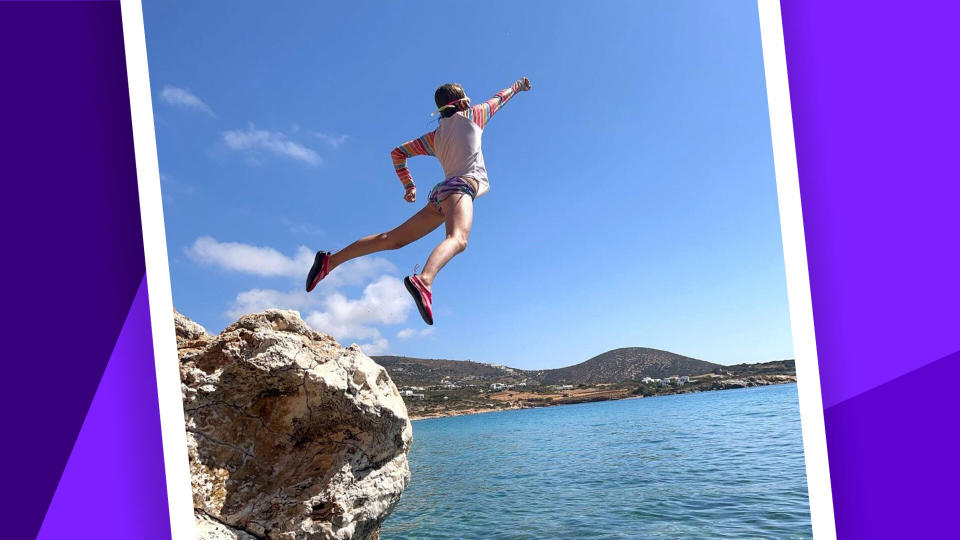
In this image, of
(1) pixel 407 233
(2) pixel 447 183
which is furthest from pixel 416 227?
(2) pixel 447 183

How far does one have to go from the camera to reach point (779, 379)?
42.0 m

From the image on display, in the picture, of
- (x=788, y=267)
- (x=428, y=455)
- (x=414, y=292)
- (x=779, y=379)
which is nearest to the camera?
(x=414, y=292)

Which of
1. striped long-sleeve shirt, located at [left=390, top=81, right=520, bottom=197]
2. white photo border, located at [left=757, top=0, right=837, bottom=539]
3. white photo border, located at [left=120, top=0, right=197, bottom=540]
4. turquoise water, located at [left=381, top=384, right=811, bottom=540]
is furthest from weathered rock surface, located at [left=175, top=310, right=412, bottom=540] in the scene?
turquoise water, located at [left=381, top=384, right=811, bottom=540]

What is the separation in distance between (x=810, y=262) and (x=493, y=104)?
1511 millimetres

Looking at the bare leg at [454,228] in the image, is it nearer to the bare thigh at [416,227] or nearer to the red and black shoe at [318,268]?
the bare thigh at [416,227]

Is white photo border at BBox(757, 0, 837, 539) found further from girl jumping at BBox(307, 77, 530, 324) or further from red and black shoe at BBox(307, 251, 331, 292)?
red and black shoe at BBox(307, 251, 331, 292)

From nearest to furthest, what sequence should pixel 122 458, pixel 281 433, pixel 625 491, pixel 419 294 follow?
1. pixel 419 294
2. pixel 122 458
3. pixel 281 433
4. pixel 625 491

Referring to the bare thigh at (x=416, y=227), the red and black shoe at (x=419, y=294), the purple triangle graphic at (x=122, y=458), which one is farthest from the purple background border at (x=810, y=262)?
the red and black shoe at (x=419, y=294)

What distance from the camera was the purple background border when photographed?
72.2 inches

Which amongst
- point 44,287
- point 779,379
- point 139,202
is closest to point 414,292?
point 139,202

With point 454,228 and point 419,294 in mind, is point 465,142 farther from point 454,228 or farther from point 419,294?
point 419,294

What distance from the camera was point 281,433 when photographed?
218 cm

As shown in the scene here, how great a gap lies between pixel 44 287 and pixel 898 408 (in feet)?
11.0

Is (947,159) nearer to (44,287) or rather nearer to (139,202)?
(139,202)
